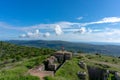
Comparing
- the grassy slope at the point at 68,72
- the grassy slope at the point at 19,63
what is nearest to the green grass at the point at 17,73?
the grassy slope at the point at 19,63

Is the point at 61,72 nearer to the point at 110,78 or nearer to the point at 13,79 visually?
the point at 110,78

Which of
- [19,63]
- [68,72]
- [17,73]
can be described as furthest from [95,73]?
[19,63]

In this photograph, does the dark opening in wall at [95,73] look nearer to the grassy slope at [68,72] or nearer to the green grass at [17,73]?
the grassy slope at [68,72]

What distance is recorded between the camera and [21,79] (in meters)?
20.2

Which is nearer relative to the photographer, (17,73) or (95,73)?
(17,73)

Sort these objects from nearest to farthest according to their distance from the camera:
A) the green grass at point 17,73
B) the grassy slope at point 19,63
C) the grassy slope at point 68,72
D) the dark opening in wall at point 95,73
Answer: the green grass at point 17,73 → the grassy slope at point 19,63 → the grassy slope at point 68,72 → the dark opening in wall at point 95,73

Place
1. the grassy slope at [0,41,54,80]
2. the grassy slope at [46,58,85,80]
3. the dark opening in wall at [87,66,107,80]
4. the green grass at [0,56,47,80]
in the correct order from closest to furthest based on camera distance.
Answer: the green grass at [0,56,47,80] → the grassy slope at [0,41,54,80] → the grassy slope at [46,58,85,80] → the dark opening in wall at [87,66,107,80]

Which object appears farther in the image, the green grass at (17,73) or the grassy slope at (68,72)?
the grassy slope at (68,72)

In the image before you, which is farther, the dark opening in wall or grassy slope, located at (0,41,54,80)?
the dark opening in wall

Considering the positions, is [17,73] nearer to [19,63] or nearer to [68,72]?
[68,72]

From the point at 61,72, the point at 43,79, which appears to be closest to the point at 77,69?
the point at 61,72

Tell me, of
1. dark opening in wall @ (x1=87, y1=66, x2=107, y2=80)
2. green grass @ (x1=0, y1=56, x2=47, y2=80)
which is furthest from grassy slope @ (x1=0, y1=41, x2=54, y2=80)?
dark opening in wall @ (x1=87, y1=66, x2=107, y2=80)

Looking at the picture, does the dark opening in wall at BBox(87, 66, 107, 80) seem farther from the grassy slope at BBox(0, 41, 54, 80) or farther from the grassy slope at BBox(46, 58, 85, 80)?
the grassy slope at BBox(0, 41, 54, 80)

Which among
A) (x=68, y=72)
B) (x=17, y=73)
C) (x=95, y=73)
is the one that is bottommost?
(x=95, y=73)
